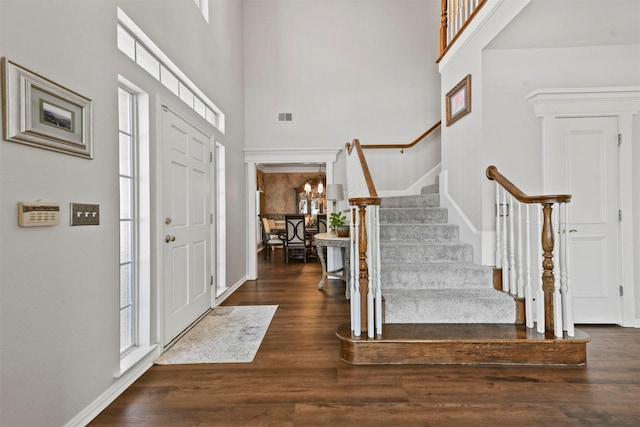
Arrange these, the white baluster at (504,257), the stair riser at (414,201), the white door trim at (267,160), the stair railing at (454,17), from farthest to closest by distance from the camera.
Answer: the white door trim at (267,160), the stair riser at (414,201), the stair railing at (454,17), the white baluster at (504,257)

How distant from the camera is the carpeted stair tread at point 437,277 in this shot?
2.84 meters

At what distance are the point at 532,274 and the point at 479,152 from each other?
1164 millimetres

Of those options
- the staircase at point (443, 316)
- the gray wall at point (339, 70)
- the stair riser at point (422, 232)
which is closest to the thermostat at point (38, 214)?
the staircase at point (443, 316)

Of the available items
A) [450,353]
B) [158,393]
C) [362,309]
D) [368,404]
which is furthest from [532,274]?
[158,393]

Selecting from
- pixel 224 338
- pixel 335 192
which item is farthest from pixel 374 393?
pixel 335 192

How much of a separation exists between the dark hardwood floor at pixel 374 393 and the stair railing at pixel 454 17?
3.02 m

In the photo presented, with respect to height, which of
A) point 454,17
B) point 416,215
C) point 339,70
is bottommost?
point 416,215

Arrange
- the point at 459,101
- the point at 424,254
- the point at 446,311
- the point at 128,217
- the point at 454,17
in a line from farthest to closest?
1. the point at 454,17
2. the point at 459,101
3. the point at 424,254
4. the point at 446,311
5. the point at 128,217

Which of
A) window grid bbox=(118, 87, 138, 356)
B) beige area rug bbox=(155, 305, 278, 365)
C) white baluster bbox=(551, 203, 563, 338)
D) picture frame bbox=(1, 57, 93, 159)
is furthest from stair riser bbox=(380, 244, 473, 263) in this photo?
picture frame bbox=(1, 57, 93, 159)

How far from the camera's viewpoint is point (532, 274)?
2.69 metres

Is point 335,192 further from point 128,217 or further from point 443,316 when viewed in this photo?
point 128,217

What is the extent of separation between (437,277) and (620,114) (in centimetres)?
230

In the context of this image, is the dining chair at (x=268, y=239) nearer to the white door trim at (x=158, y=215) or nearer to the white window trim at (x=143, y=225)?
the white door trim at (x=158, y=215)

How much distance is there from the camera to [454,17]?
3.54 meters
